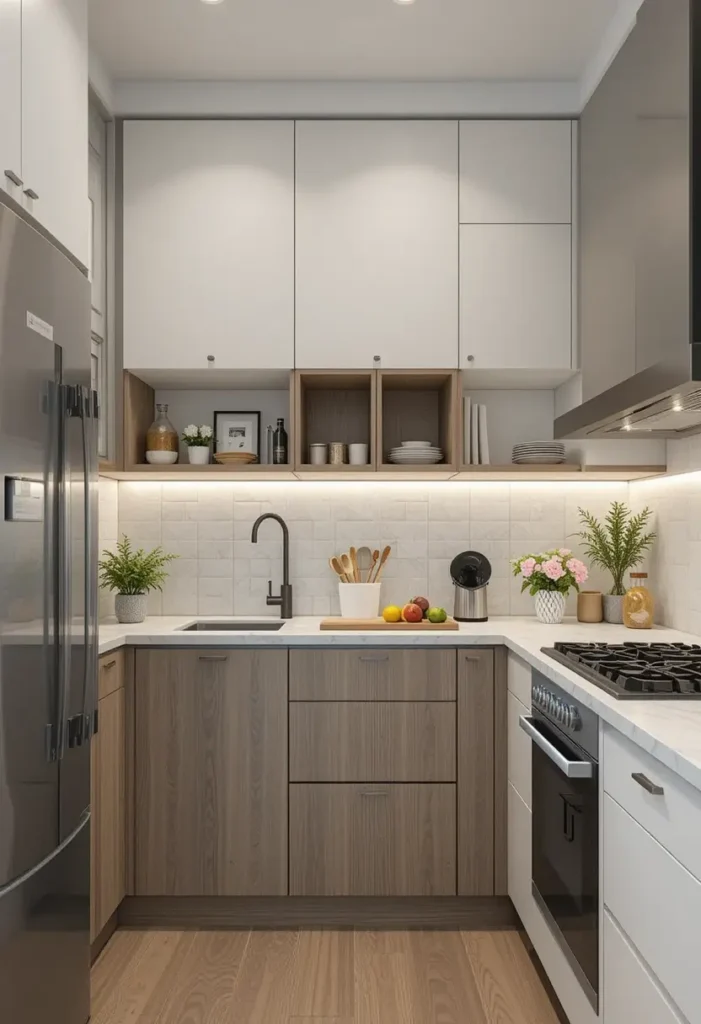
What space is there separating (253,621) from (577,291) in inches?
70.2

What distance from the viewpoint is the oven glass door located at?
76.1 inches

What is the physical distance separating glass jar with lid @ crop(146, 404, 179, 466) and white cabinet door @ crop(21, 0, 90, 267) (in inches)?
44.1

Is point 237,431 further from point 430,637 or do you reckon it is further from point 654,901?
point 654,901

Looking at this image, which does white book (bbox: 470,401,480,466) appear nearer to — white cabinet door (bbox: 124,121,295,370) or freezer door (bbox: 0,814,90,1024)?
white cabinet door (bbox: 124,121,295,370)

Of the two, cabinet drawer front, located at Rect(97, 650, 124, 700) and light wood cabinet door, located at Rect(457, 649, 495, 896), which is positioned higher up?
cabinet drawer front, located at Rect(97, 650, 124, 700)

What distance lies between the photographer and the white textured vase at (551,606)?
3307 millimetres

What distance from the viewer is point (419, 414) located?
3654mm

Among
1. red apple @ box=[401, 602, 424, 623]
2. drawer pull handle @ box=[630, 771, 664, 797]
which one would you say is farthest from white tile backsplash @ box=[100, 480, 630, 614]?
drawer pull handle @ box=[630, 771, 664, 797]

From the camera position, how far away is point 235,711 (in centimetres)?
296

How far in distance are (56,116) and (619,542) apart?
2.44 metres

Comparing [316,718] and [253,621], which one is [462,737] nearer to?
[316,718]

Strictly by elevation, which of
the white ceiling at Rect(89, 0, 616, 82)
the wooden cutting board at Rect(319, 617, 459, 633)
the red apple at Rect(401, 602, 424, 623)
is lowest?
the wooden cutting board at Rect(319, 617, 459, 633)

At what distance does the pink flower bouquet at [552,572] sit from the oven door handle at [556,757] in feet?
3.01

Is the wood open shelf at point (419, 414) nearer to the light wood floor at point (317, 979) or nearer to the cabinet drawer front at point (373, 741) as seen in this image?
the cabinet drawer front at point (373, 741)
